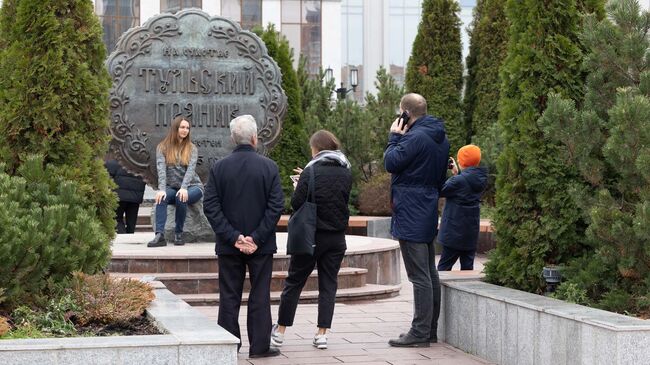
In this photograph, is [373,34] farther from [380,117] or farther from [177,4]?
[380,117]

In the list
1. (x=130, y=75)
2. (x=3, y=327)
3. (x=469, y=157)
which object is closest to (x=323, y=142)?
(x=469, y=157)

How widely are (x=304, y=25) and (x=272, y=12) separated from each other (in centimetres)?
150

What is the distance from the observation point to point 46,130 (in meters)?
7.88

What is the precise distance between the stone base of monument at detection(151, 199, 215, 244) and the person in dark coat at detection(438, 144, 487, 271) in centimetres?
360

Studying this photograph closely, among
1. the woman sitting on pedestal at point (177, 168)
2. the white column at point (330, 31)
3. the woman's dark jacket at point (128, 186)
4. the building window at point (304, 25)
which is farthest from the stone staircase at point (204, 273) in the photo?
the white column at point (330, 31)

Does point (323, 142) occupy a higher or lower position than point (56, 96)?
lower

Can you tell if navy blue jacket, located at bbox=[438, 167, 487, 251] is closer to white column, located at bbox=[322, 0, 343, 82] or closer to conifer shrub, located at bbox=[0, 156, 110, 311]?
conifer shrub, located at bbox=[0, 156, 110, 311]

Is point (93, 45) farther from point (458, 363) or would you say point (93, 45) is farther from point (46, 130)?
point (458, 363)

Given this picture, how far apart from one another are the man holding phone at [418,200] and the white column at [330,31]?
1422 inches

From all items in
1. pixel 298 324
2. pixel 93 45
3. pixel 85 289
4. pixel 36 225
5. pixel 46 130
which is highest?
pixel 93 45

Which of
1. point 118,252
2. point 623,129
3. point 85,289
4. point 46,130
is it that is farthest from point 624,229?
point 118,252

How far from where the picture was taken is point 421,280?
848 cm

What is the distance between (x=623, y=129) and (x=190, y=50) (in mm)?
6856

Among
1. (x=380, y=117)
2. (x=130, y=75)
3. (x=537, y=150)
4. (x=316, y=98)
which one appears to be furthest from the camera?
(x=380, y=117)
